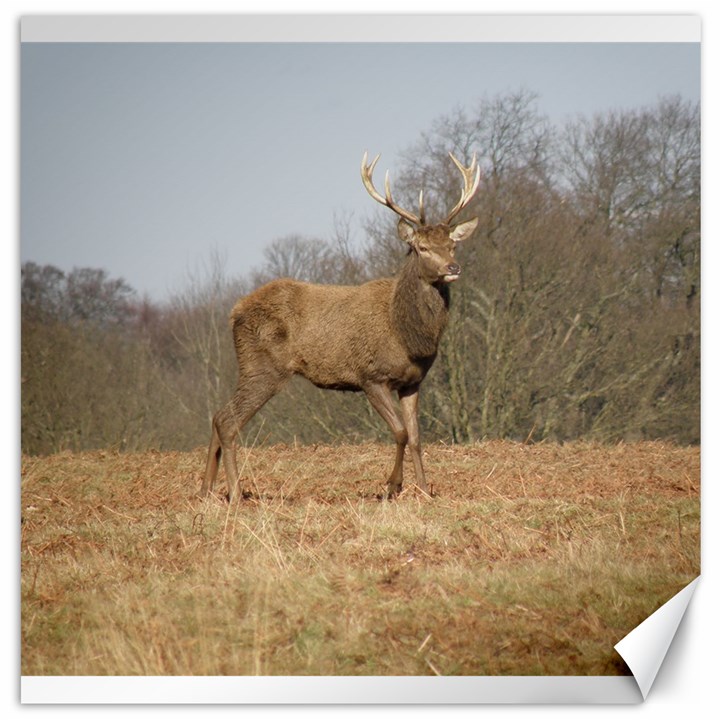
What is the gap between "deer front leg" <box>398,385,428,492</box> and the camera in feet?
25.4

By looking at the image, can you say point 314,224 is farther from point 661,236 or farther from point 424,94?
point 661,236

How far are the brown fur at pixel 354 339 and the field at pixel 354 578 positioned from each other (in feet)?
1.80

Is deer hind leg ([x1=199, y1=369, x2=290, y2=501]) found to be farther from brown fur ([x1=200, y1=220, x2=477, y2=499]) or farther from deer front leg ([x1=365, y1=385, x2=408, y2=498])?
deer front leg ([x1=365, y1=385, x2=408, y2=498])

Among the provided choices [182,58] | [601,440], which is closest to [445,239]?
[182,58]

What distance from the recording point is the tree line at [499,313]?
7398mm

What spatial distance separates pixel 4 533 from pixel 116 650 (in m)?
1.09

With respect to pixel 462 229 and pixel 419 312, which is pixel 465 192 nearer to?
pixel 462 229

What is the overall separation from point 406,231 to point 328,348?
1107 millimetres

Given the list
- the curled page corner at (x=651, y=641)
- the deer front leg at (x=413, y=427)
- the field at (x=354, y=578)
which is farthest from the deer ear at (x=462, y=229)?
the curled page corner at (x=651, y=641)

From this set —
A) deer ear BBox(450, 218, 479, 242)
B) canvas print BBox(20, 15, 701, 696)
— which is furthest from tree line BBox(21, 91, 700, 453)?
deer ear BBox(450, 218, 479, 242)

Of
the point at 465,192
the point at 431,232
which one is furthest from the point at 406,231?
the point at 465,192

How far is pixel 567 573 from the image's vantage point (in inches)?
220

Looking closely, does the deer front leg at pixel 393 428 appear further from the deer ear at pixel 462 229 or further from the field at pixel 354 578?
the deer ear at pixel 462 229

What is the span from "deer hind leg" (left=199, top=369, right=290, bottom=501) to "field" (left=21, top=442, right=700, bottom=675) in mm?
220
